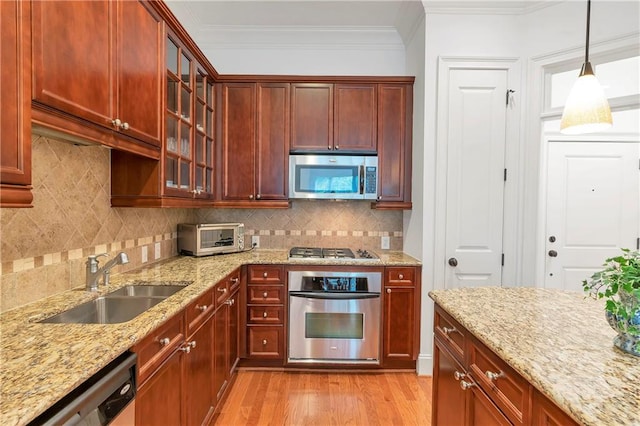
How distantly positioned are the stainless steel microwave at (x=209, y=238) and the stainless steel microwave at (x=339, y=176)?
735mm

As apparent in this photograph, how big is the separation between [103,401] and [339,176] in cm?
229

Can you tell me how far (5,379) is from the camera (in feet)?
2.72

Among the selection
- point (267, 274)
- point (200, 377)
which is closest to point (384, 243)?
point (267, 274)

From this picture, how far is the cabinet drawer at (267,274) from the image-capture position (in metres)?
2.70

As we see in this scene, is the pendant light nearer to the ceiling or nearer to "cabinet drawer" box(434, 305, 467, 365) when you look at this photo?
"cabinet drawer" box(434, 305, 467, 365)

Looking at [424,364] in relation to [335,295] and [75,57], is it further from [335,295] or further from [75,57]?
[75,57]

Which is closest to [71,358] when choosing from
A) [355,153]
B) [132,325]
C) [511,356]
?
[132,325]

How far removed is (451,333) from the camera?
4.77 feet

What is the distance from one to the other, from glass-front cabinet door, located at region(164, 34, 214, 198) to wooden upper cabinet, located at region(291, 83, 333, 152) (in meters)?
0.75

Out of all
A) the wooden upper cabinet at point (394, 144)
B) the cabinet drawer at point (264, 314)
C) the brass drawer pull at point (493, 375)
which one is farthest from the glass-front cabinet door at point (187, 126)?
the brass drawer pull at point (493, 375)

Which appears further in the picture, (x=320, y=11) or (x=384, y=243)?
(x=384, y=243)

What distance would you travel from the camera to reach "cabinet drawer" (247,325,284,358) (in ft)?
8.86

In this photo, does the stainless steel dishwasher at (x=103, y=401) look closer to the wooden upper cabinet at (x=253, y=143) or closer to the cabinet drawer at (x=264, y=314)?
the cabinet drawer at (x=264, y=314)

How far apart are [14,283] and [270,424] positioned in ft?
5.29
